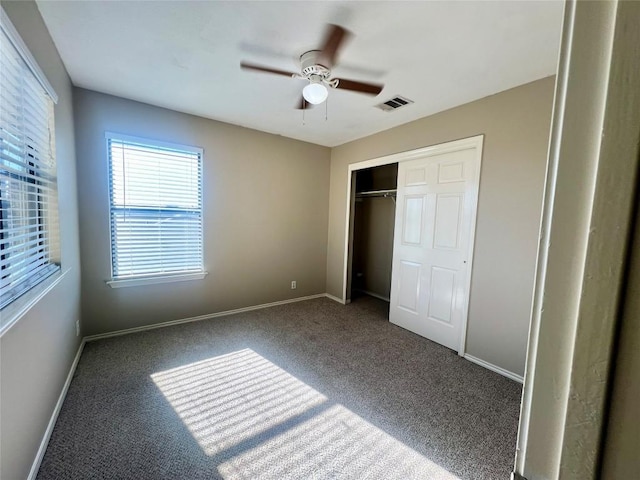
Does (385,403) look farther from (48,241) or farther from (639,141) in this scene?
(48,241)

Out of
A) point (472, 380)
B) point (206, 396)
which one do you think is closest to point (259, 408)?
point (206, 396)

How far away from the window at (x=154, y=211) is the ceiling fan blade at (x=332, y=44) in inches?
79.3

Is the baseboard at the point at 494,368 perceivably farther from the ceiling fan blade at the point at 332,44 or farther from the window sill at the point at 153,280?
Result: the window sill at the point at 153,280

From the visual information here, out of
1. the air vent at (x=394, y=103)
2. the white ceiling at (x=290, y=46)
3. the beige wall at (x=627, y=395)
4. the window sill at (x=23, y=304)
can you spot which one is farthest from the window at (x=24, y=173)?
the air vent at (x=394, y=103)

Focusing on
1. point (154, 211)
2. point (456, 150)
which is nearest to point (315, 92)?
point (456, 150)

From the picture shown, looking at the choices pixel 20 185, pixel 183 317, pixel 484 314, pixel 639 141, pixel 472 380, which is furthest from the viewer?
pixel 183 317

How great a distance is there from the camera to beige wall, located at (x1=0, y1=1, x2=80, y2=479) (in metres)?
1.21

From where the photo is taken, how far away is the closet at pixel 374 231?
15.1 ft

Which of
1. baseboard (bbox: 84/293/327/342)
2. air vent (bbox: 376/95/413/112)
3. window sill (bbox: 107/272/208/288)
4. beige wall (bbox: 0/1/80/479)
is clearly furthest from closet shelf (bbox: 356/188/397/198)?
beige wall (bbox: 0/1/80/479)

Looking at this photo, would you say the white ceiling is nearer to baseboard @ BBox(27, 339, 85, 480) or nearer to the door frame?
the door frame

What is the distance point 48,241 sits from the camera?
1983mm

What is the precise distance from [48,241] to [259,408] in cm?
194

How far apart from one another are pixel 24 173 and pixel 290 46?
180 centimetres

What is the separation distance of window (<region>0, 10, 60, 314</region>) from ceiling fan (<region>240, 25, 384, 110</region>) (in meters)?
1.24
